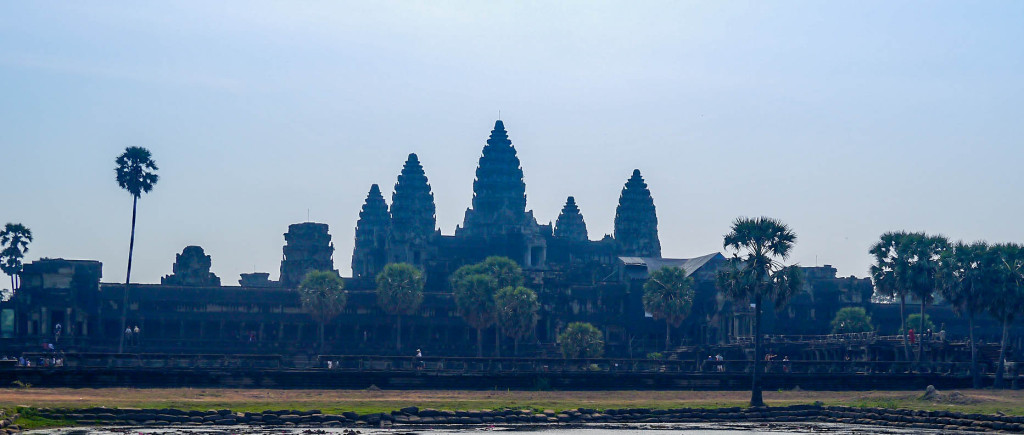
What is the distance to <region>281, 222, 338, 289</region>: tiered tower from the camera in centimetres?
16775

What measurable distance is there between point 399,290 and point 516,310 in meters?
12.0

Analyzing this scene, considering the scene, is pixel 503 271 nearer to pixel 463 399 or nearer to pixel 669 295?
pixel 669 295

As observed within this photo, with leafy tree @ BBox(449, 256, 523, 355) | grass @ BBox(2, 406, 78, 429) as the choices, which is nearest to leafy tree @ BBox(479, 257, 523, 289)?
leafy tree @ BBox(449, 256, 523, 355)

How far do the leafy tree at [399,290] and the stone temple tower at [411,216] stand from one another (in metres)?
43.6

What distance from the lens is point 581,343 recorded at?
347 ft

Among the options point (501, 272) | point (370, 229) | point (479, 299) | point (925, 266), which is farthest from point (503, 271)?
point (370, 229)

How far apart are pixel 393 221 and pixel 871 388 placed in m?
108

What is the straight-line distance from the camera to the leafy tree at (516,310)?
372ft

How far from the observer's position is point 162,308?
126 m

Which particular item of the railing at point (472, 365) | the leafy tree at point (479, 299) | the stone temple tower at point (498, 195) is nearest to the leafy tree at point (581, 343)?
the leafy tree at point (479, 299)

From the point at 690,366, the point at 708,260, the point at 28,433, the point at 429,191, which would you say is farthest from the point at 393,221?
the point at 28,433

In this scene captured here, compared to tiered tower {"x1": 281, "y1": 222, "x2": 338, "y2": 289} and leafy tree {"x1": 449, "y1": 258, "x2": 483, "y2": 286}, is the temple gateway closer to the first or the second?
leafy tree {"x1": 449, "y1": 258, "x2": 483, "y2": 286}

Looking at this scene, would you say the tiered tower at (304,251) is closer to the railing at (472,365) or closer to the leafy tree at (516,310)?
the leafy tree at (516,310)

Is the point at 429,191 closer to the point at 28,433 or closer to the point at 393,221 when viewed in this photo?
the point at 393,221
